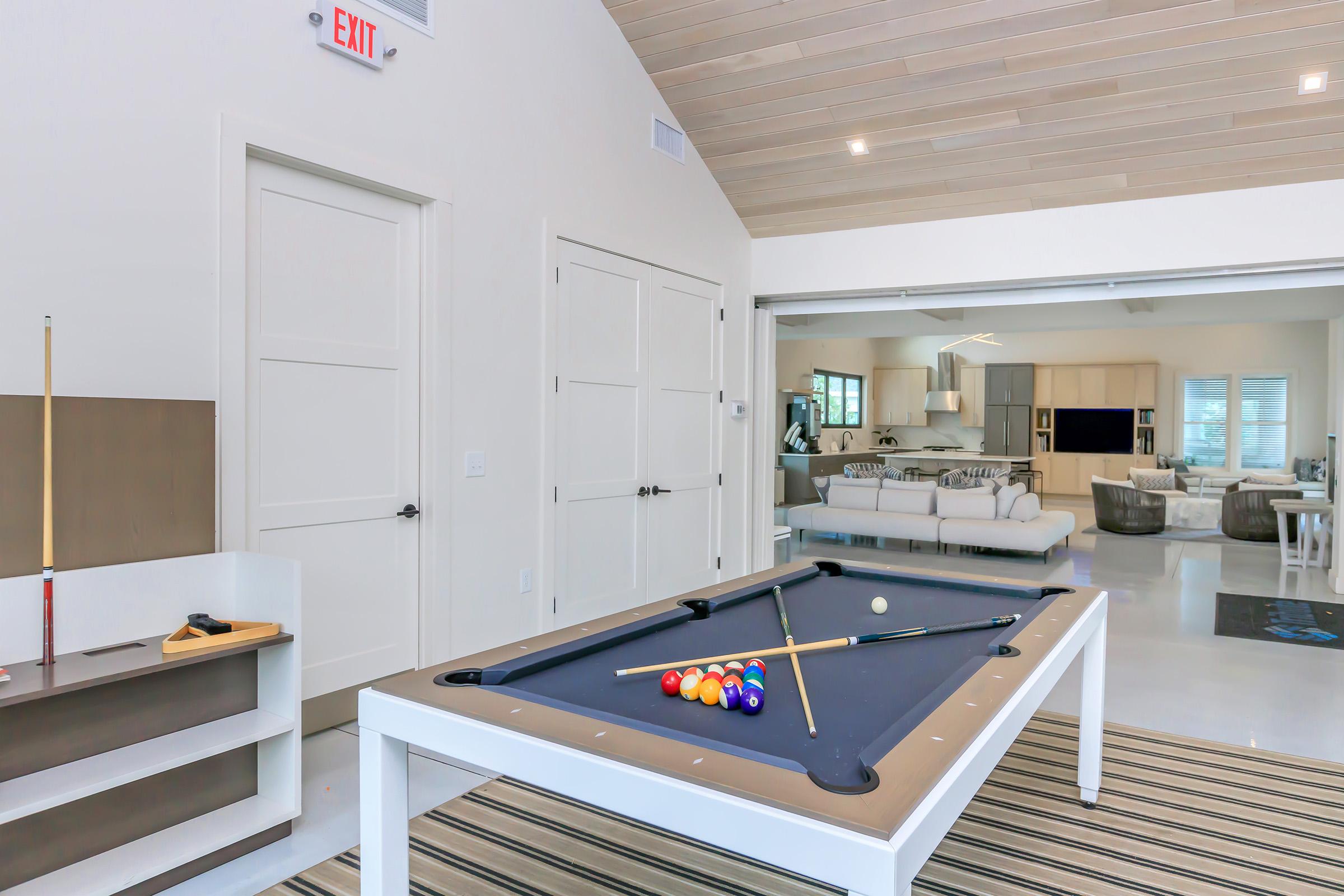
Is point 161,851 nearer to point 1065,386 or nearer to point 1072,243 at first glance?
point 1072,243

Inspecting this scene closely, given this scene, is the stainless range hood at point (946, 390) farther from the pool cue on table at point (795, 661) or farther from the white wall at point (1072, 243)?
the pool cue on table at point (795, 661)

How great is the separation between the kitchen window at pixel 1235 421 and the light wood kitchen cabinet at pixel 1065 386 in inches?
55.7

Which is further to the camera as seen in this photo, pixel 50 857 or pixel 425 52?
pixel 425 52

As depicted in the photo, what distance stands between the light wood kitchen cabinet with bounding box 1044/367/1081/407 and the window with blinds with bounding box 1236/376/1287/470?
2.21 m

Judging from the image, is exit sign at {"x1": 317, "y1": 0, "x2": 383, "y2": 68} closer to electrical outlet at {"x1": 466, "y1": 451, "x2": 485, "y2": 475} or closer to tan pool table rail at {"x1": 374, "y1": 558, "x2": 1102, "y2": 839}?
electrical outlet at {"x1": 466, "y1": 451, "x2": 485, "y2": 475}

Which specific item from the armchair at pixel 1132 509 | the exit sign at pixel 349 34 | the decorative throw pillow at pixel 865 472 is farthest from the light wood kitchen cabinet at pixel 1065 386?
the exit sign at pixel 349 34

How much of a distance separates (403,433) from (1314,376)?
13112 mm

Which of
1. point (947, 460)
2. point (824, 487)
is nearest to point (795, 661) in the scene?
point (824, 487)

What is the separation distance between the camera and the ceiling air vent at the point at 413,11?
3.22 metres

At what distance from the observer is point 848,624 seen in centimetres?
238

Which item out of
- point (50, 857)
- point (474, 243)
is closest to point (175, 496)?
point (50, 857)

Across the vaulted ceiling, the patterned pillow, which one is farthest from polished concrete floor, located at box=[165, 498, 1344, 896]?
the vaulted ceiling

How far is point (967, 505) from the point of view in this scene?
25.7 ft

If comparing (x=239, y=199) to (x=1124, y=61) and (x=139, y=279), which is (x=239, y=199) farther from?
(x=1124, y=61)
